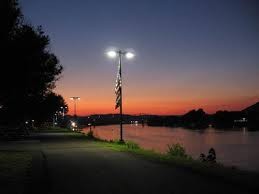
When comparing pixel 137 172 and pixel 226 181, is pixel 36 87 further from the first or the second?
pixel 226 181

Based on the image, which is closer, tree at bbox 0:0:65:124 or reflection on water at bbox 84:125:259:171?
tree at bbox 0:0:65:124

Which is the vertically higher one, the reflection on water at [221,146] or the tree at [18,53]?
the tree at [18,53]

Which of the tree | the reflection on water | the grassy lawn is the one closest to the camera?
the grassy lawn

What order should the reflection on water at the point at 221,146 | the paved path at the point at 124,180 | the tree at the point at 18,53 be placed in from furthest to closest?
the reflection on water at the point at 221,146 → the tree at the point at 18,53 → the paved path at the point at 124,180

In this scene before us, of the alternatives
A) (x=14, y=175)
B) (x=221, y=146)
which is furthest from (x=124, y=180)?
(x=221, y=146)

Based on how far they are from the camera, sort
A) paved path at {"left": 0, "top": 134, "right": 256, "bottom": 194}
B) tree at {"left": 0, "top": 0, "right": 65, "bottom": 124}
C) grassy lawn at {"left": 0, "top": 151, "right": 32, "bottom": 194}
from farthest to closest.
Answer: tree at {"left": 0, "top": 0, "right": 65, "bottom": 124} < grassy lawn at {"left": 0, "top": 151, "right": 32, "bottom": 194} < paved path at {"left": 0, "top": 134, "right": 256, "bottom": 194}

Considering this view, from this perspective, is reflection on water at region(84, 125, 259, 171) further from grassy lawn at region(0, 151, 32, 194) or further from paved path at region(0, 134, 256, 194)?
grassy lawn at region(0, 151, 32, 194)

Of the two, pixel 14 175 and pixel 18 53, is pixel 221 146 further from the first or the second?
pixel 14 175

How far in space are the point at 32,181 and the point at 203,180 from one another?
5.35m

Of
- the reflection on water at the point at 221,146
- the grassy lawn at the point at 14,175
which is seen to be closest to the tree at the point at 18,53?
the grassy lawn at the point at 14,175

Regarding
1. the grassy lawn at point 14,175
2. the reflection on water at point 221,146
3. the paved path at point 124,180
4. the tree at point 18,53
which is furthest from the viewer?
the reflection on water at point 221,146

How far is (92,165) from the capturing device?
62.7ft

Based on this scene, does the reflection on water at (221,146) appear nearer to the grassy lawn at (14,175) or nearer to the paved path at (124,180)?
the paved path at (124,180)

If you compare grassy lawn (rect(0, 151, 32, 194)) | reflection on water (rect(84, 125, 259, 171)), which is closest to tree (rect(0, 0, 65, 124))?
grassy lawn (rect(0, 151, 32, 194))
